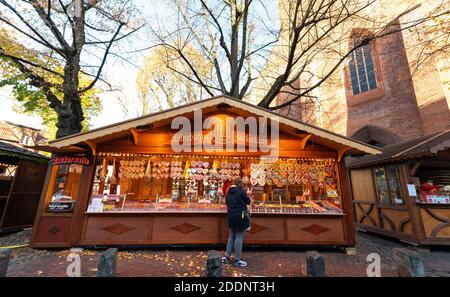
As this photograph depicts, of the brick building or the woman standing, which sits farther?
the brick building

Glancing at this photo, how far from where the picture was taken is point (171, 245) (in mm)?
5797

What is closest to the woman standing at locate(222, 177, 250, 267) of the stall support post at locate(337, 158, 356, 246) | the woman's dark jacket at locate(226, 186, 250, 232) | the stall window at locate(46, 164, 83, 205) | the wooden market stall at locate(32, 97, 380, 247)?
the woman's dark jacket at locate(226, 186, 250, 232)

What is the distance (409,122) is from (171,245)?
50.7ft

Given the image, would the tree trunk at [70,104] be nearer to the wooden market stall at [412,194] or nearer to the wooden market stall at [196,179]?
the wooden market stall at [196,179]

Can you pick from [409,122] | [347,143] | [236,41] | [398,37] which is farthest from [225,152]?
[398,37]

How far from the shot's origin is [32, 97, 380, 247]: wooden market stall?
5.71 m

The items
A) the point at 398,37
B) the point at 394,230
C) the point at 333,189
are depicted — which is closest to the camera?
the point at 333,189

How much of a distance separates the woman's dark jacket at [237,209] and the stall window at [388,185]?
6206 mm

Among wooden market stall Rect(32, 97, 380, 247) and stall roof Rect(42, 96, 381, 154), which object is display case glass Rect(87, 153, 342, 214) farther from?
stall roof Rect(42, 96, 381, 154)

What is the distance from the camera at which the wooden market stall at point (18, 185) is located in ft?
24.0

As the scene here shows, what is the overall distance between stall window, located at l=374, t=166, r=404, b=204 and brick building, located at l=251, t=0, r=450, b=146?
463 cm

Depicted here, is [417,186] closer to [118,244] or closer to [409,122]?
[409,122]

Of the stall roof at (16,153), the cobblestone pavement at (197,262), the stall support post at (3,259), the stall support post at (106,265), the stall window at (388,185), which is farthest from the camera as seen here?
the stall window at (388,185)

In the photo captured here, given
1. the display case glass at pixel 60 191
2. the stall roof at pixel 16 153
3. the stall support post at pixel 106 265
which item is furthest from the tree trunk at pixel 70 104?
the stall support post at pixel 106 265
